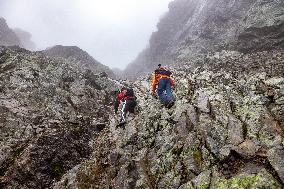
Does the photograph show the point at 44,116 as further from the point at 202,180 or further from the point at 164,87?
the point at 202,180

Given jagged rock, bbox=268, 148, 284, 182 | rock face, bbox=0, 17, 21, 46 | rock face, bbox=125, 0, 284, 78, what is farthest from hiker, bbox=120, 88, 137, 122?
rock face, bbox=0, 17, 21, 46

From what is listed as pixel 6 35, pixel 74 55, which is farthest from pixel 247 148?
pixel 6 35

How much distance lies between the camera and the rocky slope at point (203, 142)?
14695 mm

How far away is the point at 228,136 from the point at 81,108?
52.2 ft

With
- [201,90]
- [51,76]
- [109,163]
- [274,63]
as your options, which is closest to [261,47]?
[274,63]

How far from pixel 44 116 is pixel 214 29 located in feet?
123

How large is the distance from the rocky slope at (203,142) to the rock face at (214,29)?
17.3 meters

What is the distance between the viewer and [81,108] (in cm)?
2939

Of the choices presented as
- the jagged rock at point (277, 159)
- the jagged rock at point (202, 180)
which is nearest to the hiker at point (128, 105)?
the jagged rock at point (202, 180)

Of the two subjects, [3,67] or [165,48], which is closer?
[3,67]

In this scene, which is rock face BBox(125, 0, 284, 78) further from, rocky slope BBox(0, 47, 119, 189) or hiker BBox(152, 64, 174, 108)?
hiker BBox(152, 64, 174, 108)

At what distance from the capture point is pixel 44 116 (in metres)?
26.6

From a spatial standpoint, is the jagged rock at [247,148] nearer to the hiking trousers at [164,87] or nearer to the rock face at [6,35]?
the hiking trousers at [164,87]

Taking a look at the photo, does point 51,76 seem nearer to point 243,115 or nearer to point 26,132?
point 26,132
